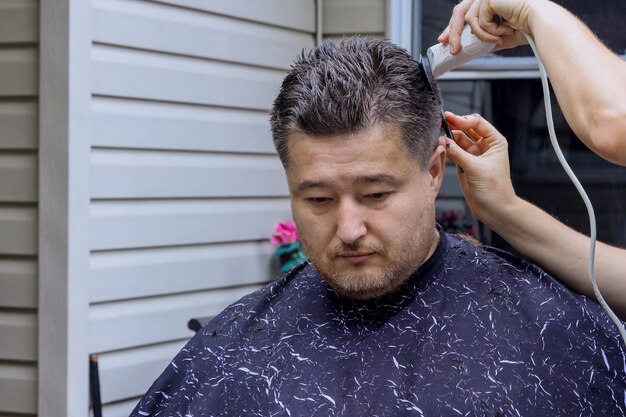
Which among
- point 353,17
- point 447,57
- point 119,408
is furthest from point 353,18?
point 447,57

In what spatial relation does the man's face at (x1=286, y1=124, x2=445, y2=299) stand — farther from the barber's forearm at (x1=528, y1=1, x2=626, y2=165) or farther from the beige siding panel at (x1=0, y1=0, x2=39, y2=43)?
the beige siding panel at (x1=0, y1=0, x2=39, y2=43)

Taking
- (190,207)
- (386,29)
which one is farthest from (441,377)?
(386,29)

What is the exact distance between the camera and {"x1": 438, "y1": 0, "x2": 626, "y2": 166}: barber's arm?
5.21 feet

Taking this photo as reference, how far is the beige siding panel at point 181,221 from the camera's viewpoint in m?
3.42

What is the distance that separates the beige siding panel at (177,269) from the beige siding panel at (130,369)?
188 millimetres

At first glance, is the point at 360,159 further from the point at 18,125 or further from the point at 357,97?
the point at 18,125

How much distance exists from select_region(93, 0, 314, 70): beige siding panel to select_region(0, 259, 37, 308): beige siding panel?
74 centimetres

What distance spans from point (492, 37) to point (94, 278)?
73.6 inches

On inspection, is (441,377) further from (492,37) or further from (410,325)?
(492,37)

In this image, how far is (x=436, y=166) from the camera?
210 cm

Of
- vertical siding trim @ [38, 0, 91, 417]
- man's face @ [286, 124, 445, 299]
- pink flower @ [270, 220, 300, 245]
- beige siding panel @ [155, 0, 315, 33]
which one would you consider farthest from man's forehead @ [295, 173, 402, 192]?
pink flower @ [270, 220, 300, 245]

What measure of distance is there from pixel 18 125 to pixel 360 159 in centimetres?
177

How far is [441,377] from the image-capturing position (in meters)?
1.95

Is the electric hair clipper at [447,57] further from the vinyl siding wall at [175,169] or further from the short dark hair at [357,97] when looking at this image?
the vinyl siding wall at [175,169]
